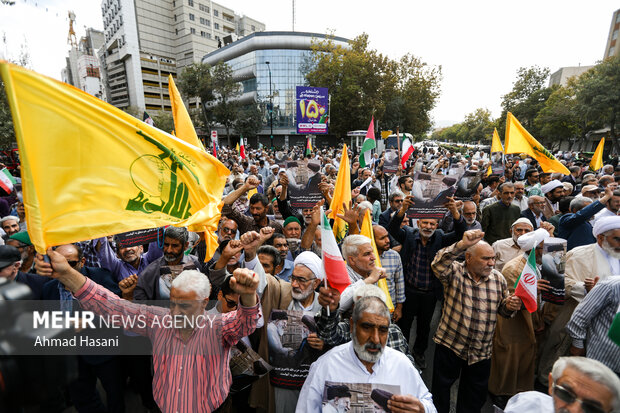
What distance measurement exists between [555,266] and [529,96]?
163 feet

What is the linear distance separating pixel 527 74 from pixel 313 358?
Result: 52381 mm

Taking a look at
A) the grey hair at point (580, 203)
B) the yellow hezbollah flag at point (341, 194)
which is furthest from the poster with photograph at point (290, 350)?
the grey hair at point (580, 203)

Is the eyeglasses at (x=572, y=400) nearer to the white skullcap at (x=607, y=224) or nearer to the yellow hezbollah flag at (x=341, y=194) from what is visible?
the white skullcap at (x=607, y=224)

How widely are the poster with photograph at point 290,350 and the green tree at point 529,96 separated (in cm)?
4832

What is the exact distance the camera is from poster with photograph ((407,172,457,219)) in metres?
3.90

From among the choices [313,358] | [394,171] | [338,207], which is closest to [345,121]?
[394,171]

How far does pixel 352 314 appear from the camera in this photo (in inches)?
79.0

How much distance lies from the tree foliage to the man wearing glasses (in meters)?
31.4

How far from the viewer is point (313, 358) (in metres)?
2.39

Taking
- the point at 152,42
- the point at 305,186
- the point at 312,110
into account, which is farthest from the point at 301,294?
the point at 152,42

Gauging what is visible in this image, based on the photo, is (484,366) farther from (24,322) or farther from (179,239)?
(24,322)

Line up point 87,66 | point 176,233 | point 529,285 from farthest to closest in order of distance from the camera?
1. point 87,66
2. point 176,233
3. point 529,285

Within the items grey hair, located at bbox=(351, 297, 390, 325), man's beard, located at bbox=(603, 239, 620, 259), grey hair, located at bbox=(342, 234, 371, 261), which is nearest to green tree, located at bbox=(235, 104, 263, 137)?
grey hair, located at bbox=(342, 234, 371, 261)

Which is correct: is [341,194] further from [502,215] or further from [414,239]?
[502,215]
